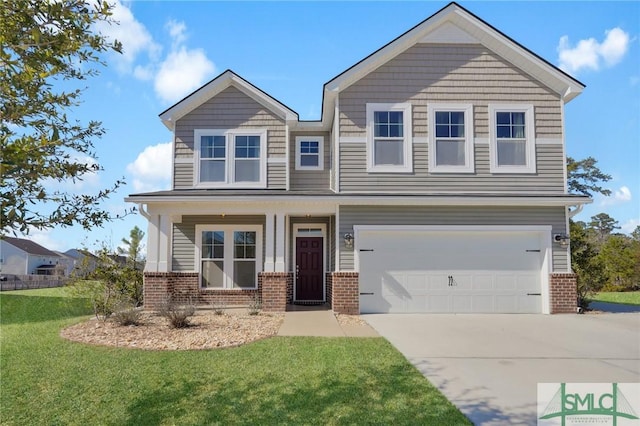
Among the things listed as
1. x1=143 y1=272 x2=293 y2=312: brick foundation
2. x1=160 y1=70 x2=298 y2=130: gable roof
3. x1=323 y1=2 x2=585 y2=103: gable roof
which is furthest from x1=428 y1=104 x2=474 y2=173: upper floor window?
x1=143 y1=272 x2=293 y2=312: brick foundation

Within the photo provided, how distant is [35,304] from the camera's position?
1459cm

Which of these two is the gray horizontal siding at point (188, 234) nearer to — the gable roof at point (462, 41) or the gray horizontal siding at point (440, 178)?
the gray horizontal siding at point (440, 178)

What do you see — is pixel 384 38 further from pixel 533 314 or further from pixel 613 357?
pixel 613 357

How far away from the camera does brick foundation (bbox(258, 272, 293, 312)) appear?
454 inches

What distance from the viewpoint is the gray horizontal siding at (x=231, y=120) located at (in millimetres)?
13664

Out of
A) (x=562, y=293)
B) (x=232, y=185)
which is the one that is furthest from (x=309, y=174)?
(x=562, y=293)

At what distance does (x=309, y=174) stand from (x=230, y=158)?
2657mm

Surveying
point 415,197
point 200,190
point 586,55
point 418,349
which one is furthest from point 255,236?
point 586,55

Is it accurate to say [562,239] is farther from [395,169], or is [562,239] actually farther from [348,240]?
[348,240]

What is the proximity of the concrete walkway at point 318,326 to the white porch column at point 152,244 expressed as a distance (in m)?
4.07

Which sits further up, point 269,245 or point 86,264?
point 269,245

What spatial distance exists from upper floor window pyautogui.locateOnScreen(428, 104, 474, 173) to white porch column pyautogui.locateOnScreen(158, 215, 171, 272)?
7678 millimetres

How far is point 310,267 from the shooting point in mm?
14125

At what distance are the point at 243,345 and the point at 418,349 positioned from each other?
3.05m
